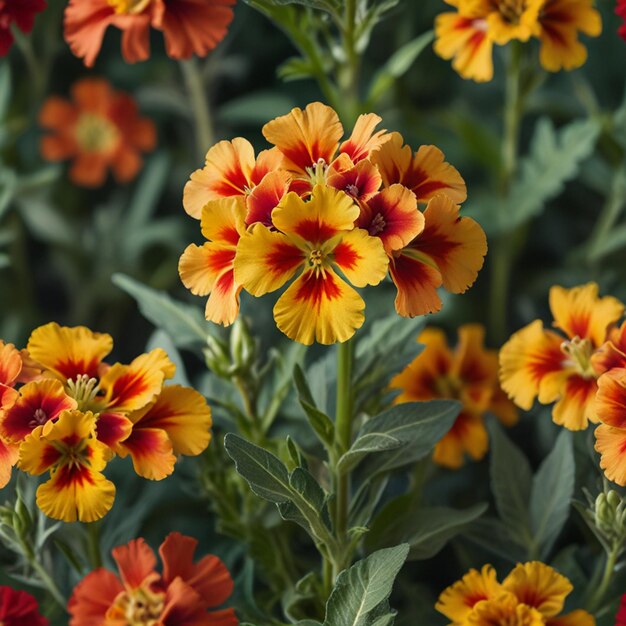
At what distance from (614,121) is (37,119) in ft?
2.53

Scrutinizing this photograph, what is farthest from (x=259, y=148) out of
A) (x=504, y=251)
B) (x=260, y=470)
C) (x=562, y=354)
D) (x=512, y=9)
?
(x=260, y=470)

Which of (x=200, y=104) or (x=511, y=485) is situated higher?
(x=200, y=104)

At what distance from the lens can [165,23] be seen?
0.97 metres

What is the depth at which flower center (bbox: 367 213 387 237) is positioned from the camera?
0.74 m

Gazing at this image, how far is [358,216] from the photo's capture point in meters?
0.72

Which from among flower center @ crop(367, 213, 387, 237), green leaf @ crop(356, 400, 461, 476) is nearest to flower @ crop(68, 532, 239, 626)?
green leaf @ crop(356, 400, 461, 476)

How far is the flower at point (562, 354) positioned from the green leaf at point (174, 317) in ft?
0.91

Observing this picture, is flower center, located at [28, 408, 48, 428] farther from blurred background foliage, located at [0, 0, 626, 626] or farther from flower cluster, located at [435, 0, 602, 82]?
flower cluster, located at [435, 0, 602, 82]

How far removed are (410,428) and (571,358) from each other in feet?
0.54

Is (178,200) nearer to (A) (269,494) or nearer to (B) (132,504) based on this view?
(B) (132,504)

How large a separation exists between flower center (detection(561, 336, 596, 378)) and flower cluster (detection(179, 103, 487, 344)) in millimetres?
162

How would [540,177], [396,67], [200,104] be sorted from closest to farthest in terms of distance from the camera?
1. [396,67]
2. [540,177]
3. [200,104]

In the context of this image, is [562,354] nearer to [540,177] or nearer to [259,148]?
[540,177]

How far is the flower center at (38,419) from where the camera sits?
789 mm
